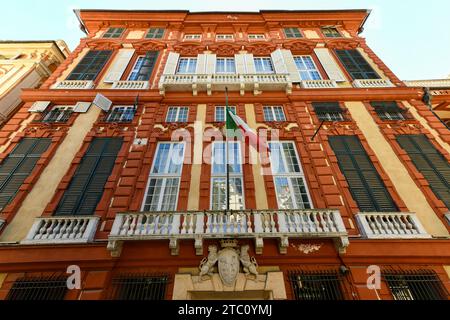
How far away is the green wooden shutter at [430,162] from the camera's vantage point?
9.89 meters

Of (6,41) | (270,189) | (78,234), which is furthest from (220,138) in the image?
(6,41)

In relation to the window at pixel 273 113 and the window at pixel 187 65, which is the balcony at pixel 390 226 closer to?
the window at pixel 273 113

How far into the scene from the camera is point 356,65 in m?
16.0

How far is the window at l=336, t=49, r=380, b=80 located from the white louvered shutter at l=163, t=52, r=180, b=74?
479 inches

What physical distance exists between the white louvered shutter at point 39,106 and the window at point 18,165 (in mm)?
2076

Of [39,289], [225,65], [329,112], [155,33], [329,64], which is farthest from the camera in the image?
[155,33]

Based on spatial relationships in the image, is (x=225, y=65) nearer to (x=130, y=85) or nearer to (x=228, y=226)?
(x=130, y=85)

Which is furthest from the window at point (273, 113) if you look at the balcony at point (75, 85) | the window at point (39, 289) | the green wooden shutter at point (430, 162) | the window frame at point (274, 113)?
the window at point (39, 289)

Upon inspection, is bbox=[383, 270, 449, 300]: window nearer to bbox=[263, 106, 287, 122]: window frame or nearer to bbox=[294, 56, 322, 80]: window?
bbox=[263, 106, 287, 122]: window frame

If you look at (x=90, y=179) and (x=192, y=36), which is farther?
(x=192, y=36)

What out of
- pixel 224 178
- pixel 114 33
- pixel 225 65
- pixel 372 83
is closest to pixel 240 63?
pixel 225 65

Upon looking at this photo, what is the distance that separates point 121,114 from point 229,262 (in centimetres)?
1027

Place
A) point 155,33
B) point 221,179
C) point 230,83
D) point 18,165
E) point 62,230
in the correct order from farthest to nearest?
point 155,33
point 230,83
point 221,179
point 18,165
point 62,230

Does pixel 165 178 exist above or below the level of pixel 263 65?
below
